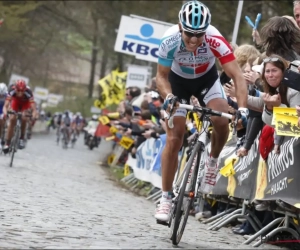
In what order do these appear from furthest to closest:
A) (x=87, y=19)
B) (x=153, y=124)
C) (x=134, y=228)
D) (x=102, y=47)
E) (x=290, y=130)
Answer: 1. (x=102, y=47)
2. (x=87, y=19)
3. (x=153, y=124)
4. (x=134, y=228)
5. (x=290, y=130)

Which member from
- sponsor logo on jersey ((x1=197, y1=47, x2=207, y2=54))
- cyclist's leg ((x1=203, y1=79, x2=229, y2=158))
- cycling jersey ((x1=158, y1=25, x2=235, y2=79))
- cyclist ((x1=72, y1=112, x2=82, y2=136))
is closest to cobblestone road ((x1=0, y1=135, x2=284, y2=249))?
cyclist's leg ((x1=203, y1=79, x2=229, y2=158))

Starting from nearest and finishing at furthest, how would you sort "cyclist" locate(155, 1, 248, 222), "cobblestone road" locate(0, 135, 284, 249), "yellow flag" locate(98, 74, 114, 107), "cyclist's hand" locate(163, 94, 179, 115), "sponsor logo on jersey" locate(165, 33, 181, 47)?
"cobblestone road" locate(0, 135, 284, 249), "cyclist's hand" locate(163, 94, 179, 115), "cyclist" locate(155, 1, 248, 222), "sponsor logo on jersey" locate(165, 33, 181, 47), "yellow flag" locate(98, 74, 114, 107)

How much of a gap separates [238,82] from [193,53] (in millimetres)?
505

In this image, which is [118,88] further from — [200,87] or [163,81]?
[163,81]

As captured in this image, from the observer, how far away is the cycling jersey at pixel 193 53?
8383 mm

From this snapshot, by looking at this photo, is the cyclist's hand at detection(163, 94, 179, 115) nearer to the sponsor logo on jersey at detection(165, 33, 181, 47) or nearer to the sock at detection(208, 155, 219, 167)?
the sponsor logo on jersey at detection(165, 33, 181, 47)

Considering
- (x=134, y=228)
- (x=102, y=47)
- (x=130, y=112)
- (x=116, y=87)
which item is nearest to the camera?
(x=134, y=228)

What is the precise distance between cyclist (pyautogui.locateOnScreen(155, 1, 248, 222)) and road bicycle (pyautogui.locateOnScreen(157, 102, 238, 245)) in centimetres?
23

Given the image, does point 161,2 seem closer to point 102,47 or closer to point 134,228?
point 102,47

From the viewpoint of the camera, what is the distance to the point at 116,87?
32.0 m

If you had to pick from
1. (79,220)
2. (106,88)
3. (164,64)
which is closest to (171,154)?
(164,64)

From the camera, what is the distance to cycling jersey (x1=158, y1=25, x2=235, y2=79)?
8.38 metres

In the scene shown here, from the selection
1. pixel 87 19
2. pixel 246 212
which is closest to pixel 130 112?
pixel 246 212

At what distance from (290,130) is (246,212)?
219 cm
